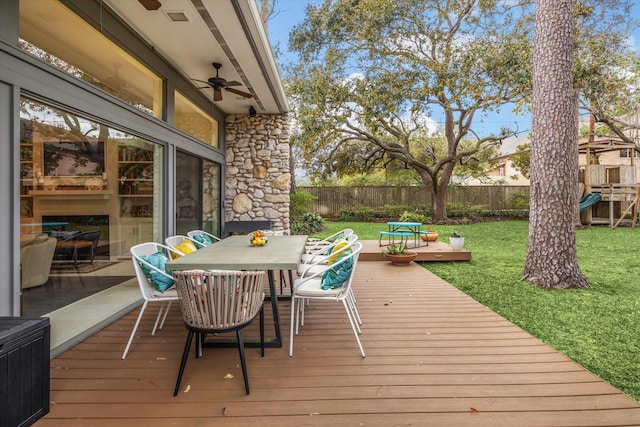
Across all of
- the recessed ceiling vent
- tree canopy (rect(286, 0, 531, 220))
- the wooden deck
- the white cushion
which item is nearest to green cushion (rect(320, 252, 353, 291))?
the white cushion

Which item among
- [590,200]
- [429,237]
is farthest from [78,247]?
[590,200]

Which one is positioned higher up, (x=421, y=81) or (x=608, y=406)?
(x=421, y=81)

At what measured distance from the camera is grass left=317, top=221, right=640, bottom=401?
95.2 inches

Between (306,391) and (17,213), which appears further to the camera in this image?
(17,213)

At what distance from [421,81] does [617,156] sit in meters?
19.2

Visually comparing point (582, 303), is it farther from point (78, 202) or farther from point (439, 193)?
point (439, 193)

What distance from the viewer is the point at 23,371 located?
1567 millimetres

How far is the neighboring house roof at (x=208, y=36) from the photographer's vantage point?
A: 312 centimetres

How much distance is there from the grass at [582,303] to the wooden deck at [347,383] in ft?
0.78

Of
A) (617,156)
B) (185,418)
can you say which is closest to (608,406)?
(185,418)

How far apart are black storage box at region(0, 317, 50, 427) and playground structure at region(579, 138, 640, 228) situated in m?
13.8

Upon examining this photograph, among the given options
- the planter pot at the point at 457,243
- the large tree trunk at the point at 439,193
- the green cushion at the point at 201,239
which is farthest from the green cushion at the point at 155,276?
the large tree trunk at the point at 439,193

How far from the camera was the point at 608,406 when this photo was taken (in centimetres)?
180

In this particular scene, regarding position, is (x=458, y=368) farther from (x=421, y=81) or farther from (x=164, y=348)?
(x=421, y=81)
